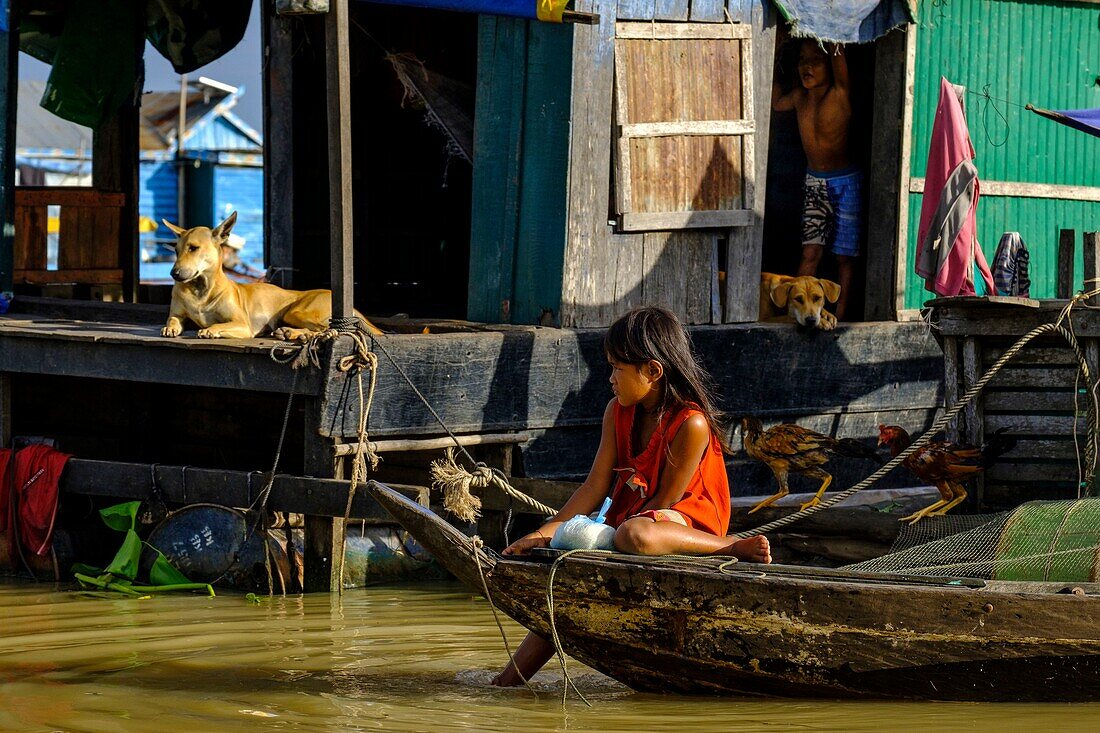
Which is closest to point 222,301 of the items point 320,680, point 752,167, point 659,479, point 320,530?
point 320,530

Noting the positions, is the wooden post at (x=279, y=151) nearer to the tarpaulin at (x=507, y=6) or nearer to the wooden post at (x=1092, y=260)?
the tarpaulin at (x=507, y=6)

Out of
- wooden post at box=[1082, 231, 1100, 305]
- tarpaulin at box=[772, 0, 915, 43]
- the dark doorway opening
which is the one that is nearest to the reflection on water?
wooden post at box=[1082, 231, 1100, 305]

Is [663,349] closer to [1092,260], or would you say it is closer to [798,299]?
[1092,260]

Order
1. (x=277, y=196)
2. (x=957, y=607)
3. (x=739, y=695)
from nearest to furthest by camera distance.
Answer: (x=957, y=607) < (x=739, y=695) < (x=277, y=196)

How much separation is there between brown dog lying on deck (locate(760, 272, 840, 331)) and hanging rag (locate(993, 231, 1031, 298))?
3.40ft

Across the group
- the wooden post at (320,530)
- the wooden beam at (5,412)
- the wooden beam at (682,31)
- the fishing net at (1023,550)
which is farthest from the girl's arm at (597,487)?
the wooden beam at (5,412)

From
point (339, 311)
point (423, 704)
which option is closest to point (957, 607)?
point (423, 704)

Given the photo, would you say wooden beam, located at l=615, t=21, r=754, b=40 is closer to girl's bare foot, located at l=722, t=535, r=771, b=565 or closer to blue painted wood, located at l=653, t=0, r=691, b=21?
blue painted wood, located at l=653, t=0, r=691, b=21

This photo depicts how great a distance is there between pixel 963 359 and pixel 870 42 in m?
2.98

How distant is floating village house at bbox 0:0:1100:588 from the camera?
806 centimetres

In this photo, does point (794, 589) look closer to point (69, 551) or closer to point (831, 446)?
point (831, 446)

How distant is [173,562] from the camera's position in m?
8.24

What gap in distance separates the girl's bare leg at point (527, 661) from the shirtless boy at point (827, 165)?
514cm

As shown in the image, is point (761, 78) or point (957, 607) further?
point (761, 78)
